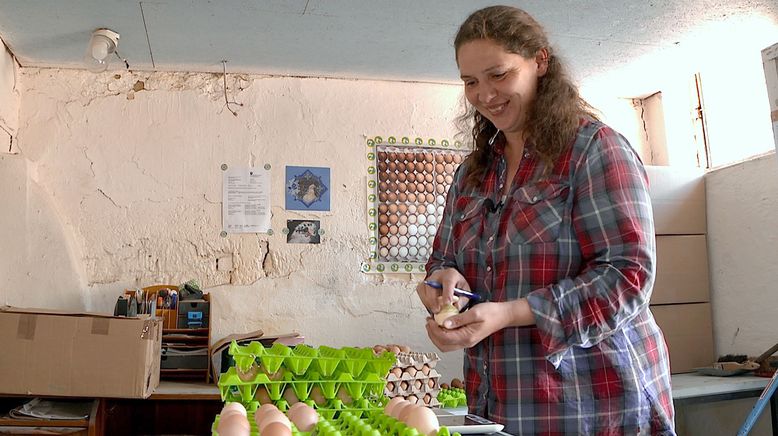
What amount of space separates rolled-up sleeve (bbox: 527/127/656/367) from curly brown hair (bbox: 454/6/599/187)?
86 millimetres

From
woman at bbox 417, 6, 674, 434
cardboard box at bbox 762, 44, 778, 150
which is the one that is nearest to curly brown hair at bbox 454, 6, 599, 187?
woman at bbox 417, 6, 674, 434

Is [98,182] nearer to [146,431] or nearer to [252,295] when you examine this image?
[252,295]

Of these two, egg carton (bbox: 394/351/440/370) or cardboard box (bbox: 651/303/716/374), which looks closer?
egg carton (bbox: 394/351/440/370)

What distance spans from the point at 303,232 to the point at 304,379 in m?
2.09

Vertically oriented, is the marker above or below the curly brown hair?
below

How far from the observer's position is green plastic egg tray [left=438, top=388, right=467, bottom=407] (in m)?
2.51

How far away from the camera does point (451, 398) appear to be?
2.53 meters

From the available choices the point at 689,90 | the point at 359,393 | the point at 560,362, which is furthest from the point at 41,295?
the point at 689,90

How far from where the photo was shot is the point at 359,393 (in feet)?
3.55

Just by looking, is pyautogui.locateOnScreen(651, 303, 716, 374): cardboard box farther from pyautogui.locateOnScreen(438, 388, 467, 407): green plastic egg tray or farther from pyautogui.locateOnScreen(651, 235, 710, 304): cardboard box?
pyautogui.locateOnScreen(438, 388, 467, 407): green plastic egg tray

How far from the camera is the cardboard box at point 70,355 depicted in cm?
217

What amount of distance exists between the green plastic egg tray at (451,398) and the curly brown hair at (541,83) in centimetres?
159

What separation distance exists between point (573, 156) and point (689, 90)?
2.82 m

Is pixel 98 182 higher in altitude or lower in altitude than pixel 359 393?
higher
